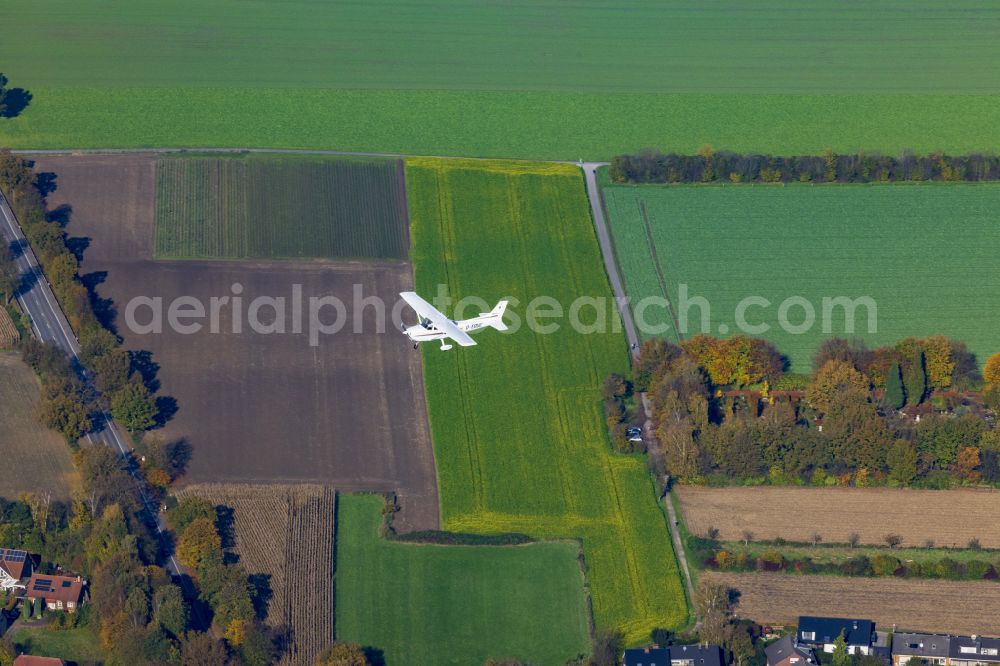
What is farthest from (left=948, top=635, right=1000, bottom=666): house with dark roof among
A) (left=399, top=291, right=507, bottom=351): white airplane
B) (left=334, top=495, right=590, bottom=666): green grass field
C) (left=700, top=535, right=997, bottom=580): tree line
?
(left=399, top=291, right=507, bottom=351): white airplane

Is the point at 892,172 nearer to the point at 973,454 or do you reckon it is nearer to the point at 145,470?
the point at 973,454

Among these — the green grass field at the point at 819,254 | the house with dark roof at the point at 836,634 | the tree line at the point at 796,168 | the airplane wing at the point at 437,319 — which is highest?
the tree line at the point at 796,168

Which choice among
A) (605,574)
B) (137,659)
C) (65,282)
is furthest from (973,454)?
(65,282)

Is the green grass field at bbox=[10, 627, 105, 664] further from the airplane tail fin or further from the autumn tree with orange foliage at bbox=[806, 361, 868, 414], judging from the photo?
the autumn tree with orange foliage at bbox=[806, 361, 868, 414]

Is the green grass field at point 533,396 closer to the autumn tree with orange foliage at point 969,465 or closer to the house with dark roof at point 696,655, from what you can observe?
the house with dark roof at point 696,655

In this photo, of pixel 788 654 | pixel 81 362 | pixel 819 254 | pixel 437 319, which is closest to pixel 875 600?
pixel 788 654

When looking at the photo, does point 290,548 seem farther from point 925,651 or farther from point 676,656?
point 925,651

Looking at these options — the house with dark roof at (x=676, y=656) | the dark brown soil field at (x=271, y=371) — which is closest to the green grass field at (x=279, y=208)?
the dark brown soil field at (x=271, y=371)
